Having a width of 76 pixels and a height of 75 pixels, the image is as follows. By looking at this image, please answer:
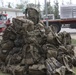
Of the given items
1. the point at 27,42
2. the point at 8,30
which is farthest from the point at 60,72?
the point at 8,30

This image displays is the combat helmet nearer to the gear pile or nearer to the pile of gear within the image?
the pile of gear

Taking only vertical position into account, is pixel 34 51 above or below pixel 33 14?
below

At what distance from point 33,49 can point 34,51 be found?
0.06 meters

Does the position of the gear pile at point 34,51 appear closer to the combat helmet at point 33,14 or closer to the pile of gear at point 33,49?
the pile of gear at point 33,49

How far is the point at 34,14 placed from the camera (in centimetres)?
624

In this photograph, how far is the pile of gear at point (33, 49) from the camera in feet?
18.2

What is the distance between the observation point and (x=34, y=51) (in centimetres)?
581

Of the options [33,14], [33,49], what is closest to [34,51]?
[33,49]

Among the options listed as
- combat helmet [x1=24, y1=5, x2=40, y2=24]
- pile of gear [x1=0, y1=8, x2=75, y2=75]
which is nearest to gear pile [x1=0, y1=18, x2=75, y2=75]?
pile of gear [x1=0, y1=8, x2=75, y2=75]

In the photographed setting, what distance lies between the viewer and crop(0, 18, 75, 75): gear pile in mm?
5535

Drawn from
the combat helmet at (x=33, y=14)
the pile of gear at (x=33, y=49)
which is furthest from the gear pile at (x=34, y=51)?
the combat helmet at (x=33, y=14)

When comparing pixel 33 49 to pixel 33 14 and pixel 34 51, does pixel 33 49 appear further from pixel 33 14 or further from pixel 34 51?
pixel 33 14

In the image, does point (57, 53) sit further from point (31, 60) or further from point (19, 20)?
point (19, 20)

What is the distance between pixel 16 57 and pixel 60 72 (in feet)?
4.39
